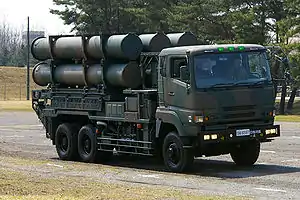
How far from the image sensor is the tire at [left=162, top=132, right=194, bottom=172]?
15789mm

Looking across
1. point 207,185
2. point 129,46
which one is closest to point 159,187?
point 207,185

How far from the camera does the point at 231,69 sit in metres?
15.9

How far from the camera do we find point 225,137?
15.5 m

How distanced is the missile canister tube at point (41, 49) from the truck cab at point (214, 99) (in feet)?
17.7

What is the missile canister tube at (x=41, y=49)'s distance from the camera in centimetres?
2102

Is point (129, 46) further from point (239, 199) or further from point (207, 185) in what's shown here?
point (239, 199)

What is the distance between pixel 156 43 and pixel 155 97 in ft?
5.34

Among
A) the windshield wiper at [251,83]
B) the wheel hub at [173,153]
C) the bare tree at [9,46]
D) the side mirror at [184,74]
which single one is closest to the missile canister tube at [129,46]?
the side mirror at [184,74]

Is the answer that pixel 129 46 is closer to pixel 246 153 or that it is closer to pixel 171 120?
pixel 171 120

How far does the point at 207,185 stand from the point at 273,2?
39.4 meters

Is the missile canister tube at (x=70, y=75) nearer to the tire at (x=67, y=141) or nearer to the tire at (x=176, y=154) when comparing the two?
the tire at (x=67, y=141)

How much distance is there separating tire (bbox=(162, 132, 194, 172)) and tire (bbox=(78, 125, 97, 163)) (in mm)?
3194

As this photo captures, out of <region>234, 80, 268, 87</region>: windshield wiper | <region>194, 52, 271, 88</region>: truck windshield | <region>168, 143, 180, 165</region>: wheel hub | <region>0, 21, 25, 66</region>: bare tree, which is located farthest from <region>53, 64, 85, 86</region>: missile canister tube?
<region>0, 21, 25, 66</region>: bare tree

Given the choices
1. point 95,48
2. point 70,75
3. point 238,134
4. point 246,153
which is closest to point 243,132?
point 238,134
